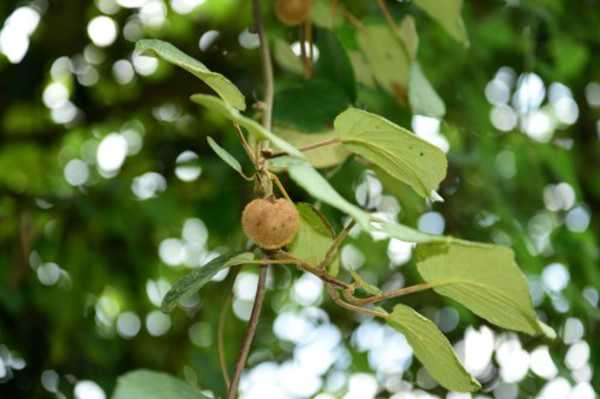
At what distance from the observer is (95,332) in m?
1.48

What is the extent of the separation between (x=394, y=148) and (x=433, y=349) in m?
0.12

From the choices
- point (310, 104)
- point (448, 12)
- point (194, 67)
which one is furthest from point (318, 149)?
point (194, 67)

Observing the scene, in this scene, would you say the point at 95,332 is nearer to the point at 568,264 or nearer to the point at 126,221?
the point at 126,221

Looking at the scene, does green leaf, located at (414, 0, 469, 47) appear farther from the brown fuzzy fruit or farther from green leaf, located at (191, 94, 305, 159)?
green leaf, located at (191, 94, 305, 159)

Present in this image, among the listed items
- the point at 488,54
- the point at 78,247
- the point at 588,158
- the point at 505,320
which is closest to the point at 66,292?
the point at 78,247

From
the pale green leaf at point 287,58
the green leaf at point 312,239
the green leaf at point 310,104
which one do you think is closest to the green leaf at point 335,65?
the green leaf at point 310,104

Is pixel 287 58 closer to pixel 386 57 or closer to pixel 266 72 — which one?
pixel 386 57

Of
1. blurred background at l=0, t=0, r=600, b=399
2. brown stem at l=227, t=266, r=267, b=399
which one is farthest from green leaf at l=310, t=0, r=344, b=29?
brown stem at l=227, t=266, r=267, b=399

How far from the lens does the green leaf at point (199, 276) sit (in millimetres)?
543

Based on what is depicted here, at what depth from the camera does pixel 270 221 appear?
521mm

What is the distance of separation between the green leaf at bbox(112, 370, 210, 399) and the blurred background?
1.57 feet

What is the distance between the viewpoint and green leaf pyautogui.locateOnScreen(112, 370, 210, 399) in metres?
0.46

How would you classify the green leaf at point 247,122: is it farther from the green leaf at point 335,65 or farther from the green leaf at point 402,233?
the green leaf at point 335,65

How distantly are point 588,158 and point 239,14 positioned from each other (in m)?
0.73
